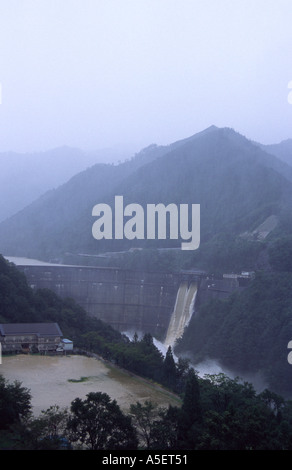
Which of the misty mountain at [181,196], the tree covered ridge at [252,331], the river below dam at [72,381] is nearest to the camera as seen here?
the river below dam at [72,381]

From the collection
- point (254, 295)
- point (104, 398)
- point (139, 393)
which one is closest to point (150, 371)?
point (139, 393)

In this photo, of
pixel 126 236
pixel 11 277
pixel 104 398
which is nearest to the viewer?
pixel 104 398

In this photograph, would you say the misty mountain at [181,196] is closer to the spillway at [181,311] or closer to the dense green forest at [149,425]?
the spillway at [181,311]

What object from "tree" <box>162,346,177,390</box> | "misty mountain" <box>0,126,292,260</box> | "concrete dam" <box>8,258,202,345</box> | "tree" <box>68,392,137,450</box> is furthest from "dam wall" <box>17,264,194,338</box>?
"tree" <box>68,392,137,450</box>

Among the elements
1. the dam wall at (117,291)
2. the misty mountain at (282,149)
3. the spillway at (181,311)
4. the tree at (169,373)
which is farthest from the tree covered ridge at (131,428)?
the misty mountain at (282,149)
